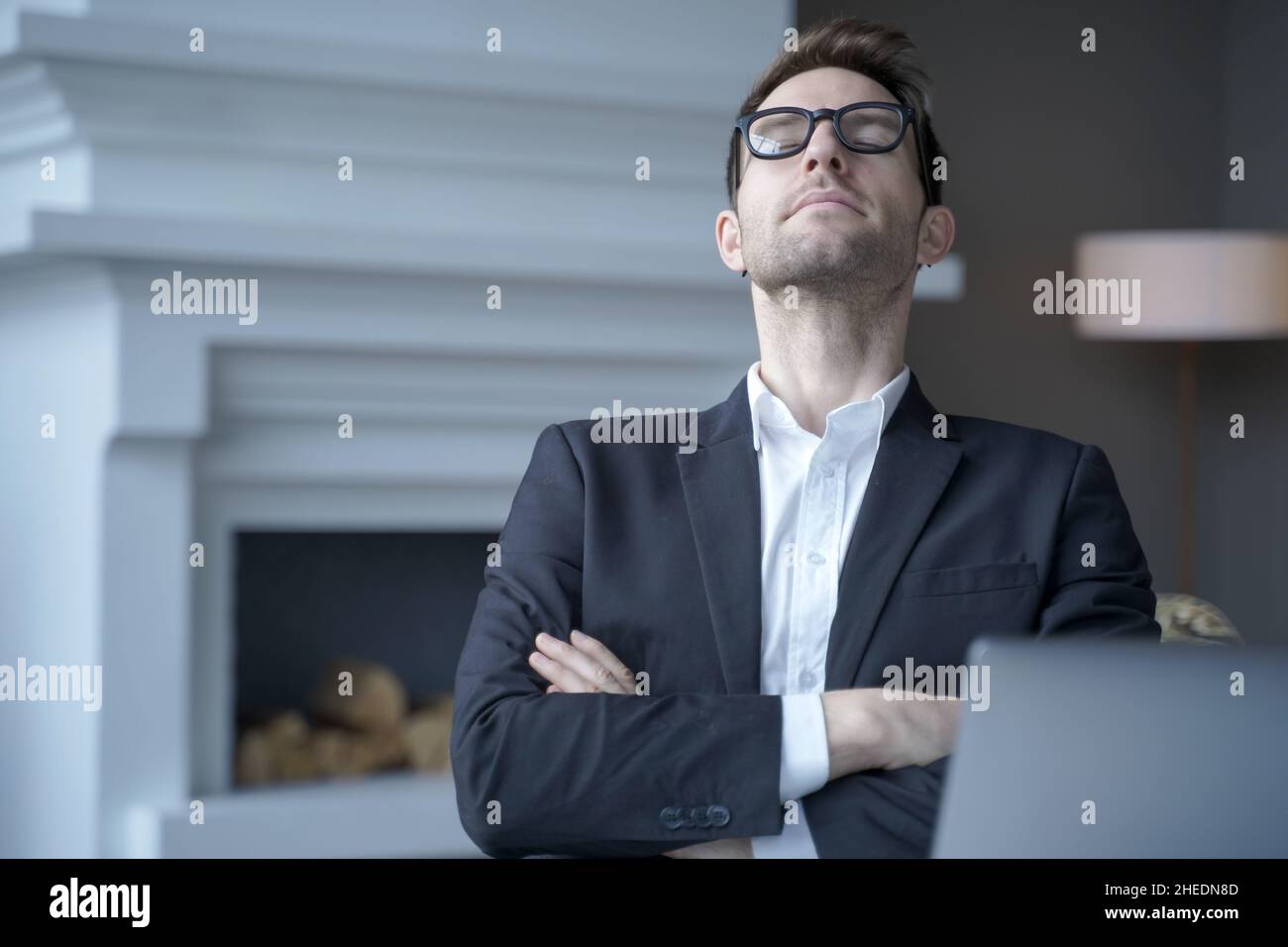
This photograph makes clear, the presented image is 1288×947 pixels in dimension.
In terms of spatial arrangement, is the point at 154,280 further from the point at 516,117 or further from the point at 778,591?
the point at 778,591

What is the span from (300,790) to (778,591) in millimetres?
967

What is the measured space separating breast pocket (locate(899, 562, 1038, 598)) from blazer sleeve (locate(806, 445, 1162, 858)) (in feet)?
0.10

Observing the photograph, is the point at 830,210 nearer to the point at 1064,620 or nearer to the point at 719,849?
the point at 1064,620

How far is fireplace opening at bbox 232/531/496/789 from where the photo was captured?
1947 millimetres

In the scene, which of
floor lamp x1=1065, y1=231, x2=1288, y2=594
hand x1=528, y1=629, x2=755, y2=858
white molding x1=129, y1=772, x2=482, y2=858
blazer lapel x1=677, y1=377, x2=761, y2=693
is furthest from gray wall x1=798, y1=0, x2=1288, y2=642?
hand x1=528, y1=629, x2=755, y2=858

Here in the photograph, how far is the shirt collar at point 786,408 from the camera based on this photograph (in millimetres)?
1154

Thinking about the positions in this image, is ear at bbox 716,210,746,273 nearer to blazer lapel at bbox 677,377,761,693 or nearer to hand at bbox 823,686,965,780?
blazer lapel at bbox 677,377,761,693

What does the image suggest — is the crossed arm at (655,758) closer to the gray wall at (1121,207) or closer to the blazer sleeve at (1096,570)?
the blazer sleeve at (1096,570)

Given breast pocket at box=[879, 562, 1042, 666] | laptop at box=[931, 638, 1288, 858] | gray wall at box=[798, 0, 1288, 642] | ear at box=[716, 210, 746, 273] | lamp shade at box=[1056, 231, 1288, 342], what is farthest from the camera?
gray wall at box=[798, 0, 1288, 642]

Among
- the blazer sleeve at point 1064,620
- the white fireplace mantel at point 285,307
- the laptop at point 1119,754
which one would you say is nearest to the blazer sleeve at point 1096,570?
the blazer sleeve at point 1064,620

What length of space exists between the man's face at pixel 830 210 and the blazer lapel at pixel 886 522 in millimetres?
131

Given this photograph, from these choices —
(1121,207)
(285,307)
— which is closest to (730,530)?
(285,307)
